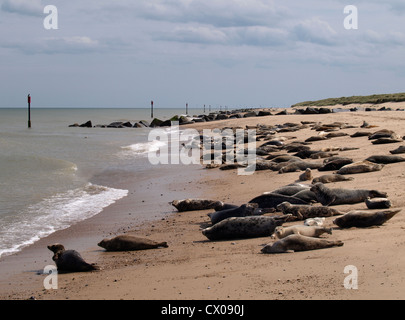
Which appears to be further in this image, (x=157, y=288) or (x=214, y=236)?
(x=214, y=236)

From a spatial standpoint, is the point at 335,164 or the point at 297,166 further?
the point at 297,166

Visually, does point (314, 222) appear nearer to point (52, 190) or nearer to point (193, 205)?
point (193, 205)

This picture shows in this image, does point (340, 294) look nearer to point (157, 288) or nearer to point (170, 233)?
point (157, 288)

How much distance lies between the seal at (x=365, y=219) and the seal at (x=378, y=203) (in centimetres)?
53

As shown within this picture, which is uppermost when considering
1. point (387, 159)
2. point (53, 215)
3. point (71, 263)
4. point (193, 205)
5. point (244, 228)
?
point (387, 159)

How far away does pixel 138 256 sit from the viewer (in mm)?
6461

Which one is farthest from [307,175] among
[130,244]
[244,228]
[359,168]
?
[130,244]

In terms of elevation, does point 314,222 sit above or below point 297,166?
below

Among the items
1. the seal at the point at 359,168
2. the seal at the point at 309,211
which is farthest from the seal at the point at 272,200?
the seal at the point at 359,168

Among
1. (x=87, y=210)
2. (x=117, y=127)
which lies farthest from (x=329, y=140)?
(x=117, y=127)

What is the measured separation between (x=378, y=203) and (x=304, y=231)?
58.2 inches

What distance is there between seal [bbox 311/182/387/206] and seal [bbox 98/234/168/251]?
253 centimetres

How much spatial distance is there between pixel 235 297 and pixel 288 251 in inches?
57.9

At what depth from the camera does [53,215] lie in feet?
31.4
